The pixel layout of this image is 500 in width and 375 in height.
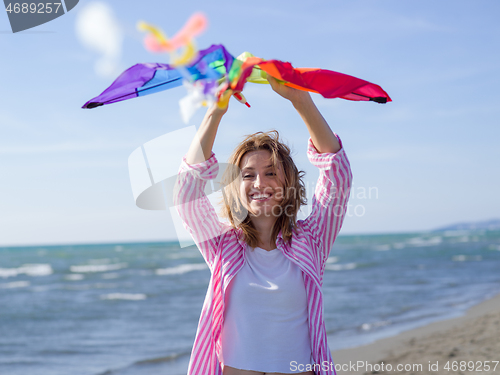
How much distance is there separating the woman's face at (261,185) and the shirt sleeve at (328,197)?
18 cm

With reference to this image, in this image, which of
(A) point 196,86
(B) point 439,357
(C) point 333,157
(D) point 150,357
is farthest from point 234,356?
(D) point 150,357

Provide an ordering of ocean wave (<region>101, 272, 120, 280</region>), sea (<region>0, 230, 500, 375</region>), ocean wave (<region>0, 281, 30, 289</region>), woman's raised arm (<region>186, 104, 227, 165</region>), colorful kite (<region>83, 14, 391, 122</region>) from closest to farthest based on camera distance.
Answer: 1. colorful kite (<region>83, 14, 391, 122</region>)
2. woman's raised arm (<region>186, 104, 227, 165</region>)
3. sea (<region>0, 230, 500, 375</region>)
4. ocean wave (<region>0, 281, 30, 289</region>)
5. ocean wave (<region>101, 272, 120, 280</region>)

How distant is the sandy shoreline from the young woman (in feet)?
12.6

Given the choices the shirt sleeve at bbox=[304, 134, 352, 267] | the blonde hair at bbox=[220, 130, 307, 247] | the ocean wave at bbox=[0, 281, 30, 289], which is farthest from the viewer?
the ocean wave at bbox=[0, 281, 30, 289]

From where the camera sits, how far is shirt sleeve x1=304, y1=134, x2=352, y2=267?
76.9 inches

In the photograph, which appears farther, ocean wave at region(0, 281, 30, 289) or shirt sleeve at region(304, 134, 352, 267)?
ocean wave at region(0, 281, 30, 289)

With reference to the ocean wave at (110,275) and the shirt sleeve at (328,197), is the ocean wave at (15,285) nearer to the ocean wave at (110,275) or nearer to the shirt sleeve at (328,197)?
the ocean wave at (110,275)

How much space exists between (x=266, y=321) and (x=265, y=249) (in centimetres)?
35

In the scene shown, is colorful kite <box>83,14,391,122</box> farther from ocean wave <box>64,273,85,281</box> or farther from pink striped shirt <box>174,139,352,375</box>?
ocean wave <box>64,273,85,281</box>

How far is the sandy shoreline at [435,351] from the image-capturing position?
16.9 ft

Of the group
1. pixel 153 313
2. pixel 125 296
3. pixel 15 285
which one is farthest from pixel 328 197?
pixel 15 285

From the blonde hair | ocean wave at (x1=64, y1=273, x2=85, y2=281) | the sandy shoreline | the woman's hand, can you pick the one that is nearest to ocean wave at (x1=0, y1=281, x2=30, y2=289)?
ocean wave at (x1=64, y1=273, x2=85, y2=281)

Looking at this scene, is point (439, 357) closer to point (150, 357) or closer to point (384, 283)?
point (150, 357)

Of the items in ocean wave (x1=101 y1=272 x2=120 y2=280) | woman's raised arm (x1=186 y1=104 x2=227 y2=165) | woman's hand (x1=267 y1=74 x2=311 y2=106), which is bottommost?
ocean wave (x1=101 y1=272 x2=120 y2=280)
